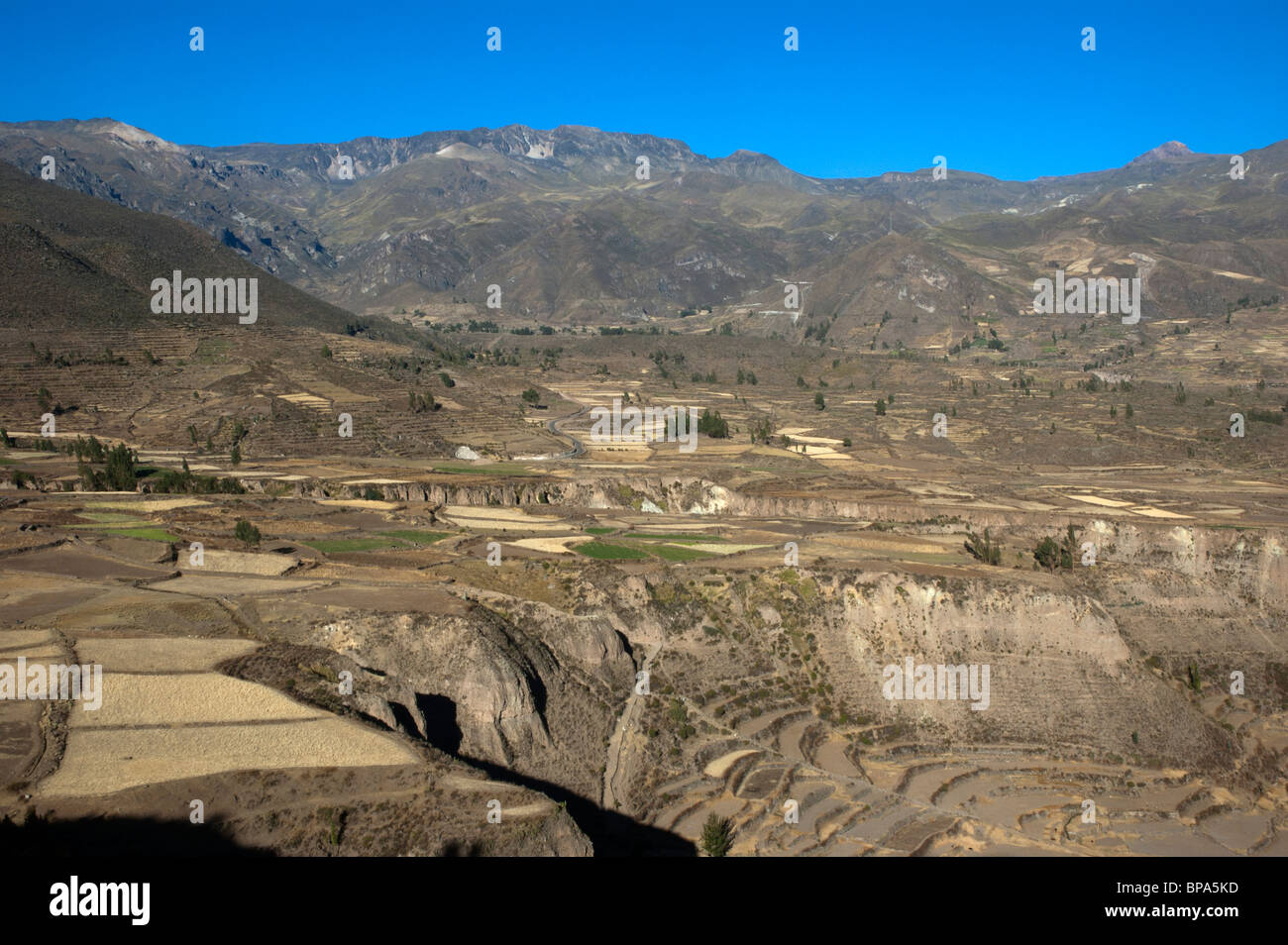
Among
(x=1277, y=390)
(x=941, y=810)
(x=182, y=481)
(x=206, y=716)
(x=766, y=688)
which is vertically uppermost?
(x=1277, y=390)

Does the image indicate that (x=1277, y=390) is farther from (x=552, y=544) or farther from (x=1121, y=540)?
(x=552, y=544)

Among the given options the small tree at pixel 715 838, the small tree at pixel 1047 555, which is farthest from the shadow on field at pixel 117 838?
the small tree at pixel 1047 555

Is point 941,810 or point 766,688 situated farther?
point 766,688

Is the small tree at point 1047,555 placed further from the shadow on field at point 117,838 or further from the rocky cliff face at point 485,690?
the shadow on field at point 117,838

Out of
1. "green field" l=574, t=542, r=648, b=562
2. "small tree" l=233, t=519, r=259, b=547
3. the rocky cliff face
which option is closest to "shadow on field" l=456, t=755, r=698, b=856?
the rocky cliff face

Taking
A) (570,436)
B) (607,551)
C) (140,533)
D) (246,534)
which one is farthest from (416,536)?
(570,436)

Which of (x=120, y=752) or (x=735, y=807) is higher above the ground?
(x=120, y=752)

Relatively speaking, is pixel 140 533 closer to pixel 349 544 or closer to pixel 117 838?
pixel 349 544

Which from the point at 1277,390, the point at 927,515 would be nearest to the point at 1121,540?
the point at 927,515
